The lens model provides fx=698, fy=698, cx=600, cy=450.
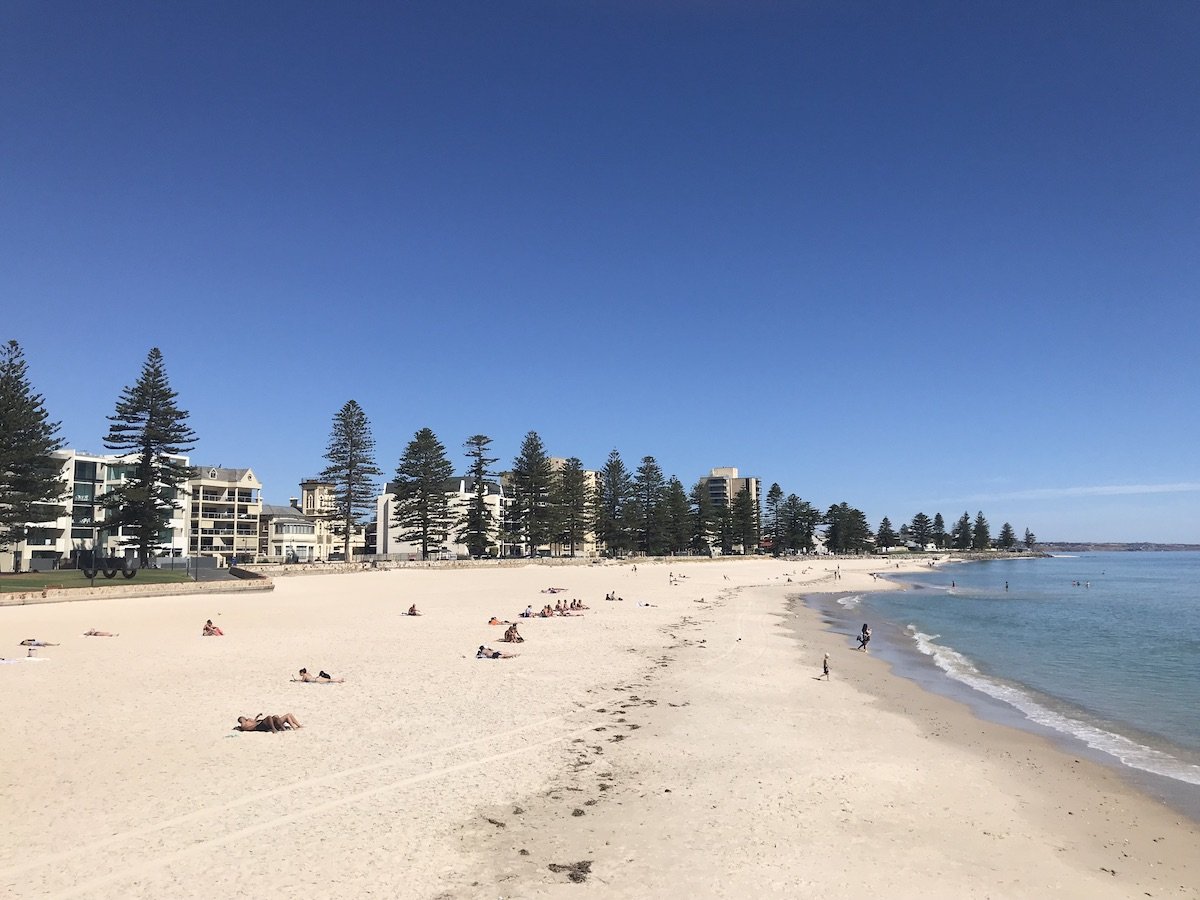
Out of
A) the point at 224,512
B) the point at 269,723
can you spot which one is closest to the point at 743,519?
the point at 224,512

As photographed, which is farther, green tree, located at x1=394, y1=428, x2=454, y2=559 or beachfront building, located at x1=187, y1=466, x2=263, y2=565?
beachfront building, located at x1=187, y1=466, x2=263, y2=565

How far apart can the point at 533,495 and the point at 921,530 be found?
125352mm

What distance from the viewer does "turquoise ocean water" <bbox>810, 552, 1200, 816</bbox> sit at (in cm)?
1295

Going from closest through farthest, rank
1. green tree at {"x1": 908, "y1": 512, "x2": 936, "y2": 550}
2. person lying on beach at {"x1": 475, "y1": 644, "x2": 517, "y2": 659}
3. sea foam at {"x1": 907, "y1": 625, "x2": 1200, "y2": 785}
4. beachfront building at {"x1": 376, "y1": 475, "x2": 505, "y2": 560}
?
sea foam at {"x1": 907, "y1": 625, "x2": 1200, "y2": 785}
person lying on beach at {"x1": 475, "y1": 644, "x2": 517, "y2": 659}
beachfront building at {"x1": 376, "y1": 475, "x2": 505, "y2": 560}
green tree at {"x1": 908, "y1": 512, "x2": 936, "y2": 550}

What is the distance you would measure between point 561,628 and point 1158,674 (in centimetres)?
1804

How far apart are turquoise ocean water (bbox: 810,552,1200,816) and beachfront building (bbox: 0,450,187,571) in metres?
48.6

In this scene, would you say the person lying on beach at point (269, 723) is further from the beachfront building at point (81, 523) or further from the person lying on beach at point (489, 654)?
the beachfront building at point (81, 523)

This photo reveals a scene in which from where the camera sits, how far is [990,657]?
23531mm

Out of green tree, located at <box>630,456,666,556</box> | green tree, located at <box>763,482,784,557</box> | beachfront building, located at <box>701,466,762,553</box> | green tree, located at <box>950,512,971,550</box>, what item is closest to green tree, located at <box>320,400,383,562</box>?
green tree, located at <box>630,456,666,556</box>

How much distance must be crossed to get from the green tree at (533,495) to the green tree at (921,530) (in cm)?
12257

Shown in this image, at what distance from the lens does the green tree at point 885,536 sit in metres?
147

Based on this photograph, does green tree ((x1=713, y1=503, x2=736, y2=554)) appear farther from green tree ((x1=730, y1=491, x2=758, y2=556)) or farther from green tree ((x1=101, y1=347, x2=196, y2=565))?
green tree ((x1=101, y1=347, x2=196, y2=565))

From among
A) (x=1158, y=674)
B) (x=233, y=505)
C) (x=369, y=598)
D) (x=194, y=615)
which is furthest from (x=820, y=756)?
(x=233, y=505)

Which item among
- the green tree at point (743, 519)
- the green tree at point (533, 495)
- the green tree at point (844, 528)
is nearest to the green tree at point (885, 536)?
the green tree at point (844, 528)
